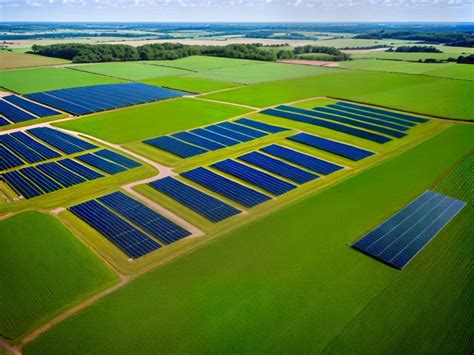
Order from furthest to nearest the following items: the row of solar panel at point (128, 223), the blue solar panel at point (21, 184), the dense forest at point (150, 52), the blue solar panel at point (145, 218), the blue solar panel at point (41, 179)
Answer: the dense forest at point (150, 52)
the blue solar panel at point (41, 179)
the blue solar panel at point (21, 184)
the blue solar panel at point (145, 218)
the row of solar panel at point (128, 223)

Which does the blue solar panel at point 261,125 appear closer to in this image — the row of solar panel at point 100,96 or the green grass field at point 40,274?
the row of solar panel at point 100,96

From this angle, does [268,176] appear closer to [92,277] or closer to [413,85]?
[92,277]

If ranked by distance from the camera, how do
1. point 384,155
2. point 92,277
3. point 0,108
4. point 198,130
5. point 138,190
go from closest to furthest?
point 92,277 → point 138,190 → point 384,155 → point 198,130 → point 0,108

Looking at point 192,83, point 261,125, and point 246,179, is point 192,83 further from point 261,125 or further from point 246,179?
point 246,179

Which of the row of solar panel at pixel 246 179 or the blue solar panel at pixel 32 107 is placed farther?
the blue solar panel at pixel 32 107

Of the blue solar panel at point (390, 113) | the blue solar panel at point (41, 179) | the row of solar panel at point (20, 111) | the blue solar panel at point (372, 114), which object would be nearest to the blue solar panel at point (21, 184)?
the blue solar panel at point (41, 179)

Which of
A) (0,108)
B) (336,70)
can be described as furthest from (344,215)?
(336,70)

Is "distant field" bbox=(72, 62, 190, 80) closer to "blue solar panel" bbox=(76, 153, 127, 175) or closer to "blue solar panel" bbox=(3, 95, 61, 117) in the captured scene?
"blue solar panel" bbox=(3, 95, 61, 117)
